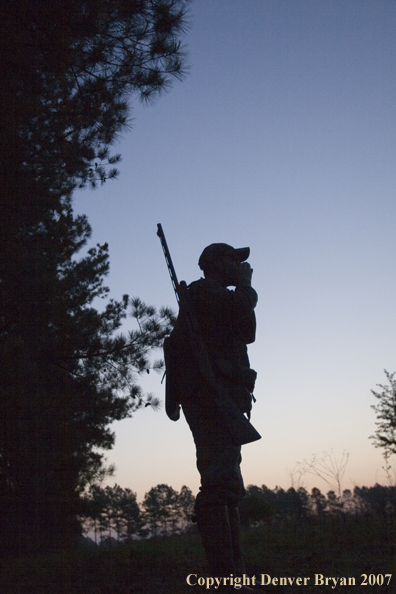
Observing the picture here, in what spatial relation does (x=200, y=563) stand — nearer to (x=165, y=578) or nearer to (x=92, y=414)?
(x=165, y=578)

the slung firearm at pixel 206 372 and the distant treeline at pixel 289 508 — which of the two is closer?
the slung firearm at pixel 206 372

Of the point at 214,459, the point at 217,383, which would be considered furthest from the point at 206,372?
the point at 214,459

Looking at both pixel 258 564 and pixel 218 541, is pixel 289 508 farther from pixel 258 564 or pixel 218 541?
pixel 218 541

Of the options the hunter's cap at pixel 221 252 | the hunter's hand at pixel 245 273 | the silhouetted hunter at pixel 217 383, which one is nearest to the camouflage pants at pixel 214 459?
the silhouetted hunter at pixel 217 383

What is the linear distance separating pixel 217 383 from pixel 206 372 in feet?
0.34

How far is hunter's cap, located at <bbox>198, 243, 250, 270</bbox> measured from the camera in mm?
3775

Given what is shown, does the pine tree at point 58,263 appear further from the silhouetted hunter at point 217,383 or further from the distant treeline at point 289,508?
the silhouetted hunter at point 217,383

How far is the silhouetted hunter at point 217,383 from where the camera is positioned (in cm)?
307

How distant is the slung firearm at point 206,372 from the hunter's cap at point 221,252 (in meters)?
0.29

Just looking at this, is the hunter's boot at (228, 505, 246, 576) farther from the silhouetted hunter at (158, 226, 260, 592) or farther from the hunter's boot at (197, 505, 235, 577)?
the hunter's boot at (197, 505, 235, 577)

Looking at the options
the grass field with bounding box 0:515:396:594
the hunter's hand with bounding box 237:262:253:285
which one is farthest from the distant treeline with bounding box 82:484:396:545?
the hunter's hand with bounding box 237:262:253:285

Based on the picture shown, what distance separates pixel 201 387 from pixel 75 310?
6561mm

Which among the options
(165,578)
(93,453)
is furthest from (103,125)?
(93,453)

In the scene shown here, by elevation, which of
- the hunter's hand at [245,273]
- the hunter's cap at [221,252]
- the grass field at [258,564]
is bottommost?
the grass field at [258,564]
